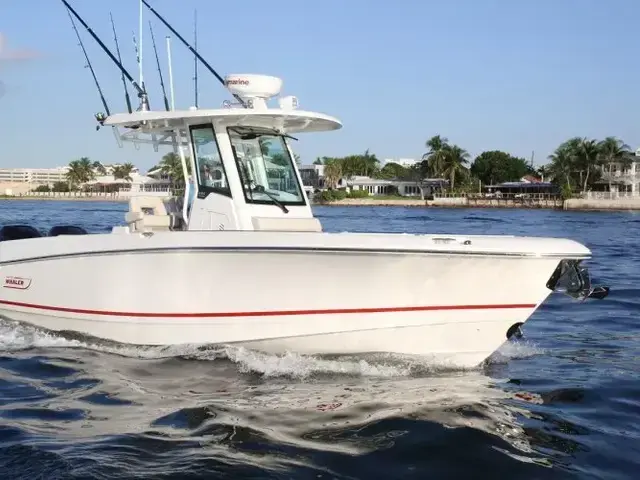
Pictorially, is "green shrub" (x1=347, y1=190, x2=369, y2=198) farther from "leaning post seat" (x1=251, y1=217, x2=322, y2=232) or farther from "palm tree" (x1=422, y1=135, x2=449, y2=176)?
"leaning post seat" (x1=251, y1=217, x2=322, y2=232)

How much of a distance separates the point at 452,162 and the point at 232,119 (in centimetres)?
8797

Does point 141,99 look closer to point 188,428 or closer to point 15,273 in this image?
point 15,273

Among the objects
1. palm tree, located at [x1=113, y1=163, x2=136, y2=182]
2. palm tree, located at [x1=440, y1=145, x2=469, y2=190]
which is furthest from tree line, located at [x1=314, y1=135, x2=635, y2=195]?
palm tree, located at [x1=113, y1=163, x2=136, y2=182]

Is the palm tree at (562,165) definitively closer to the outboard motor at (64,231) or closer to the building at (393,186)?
the building at (393,186)

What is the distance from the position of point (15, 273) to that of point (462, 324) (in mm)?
4996

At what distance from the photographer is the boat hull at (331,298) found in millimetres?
6594

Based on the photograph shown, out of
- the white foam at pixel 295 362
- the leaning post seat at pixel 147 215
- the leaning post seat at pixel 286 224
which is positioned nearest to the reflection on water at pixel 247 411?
the white foam at pixel 295 362

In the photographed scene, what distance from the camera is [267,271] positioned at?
679cm

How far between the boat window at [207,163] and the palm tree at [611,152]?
81.3m

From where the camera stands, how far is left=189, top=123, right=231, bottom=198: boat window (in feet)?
25.6

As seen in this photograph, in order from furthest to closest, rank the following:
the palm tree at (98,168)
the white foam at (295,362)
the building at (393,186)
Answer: the palm tree at (98,168)
the building at (393,186)
the white foam at (295,362)

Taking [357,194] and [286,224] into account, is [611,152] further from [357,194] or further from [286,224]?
[286,224]

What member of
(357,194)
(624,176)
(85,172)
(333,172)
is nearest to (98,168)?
(85,172)

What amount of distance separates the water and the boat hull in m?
0.22
